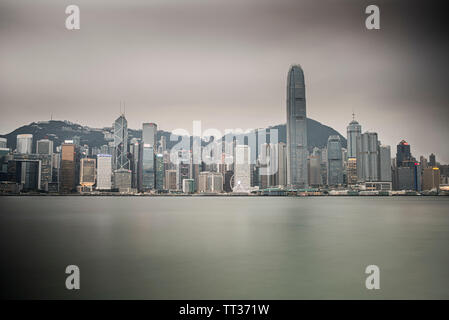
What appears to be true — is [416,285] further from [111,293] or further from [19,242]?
[19,242]

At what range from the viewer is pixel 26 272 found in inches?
497

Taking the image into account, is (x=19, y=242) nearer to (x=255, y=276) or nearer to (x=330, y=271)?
(x=255, y=276)

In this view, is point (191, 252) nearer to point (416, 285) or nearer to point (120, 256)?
point (120, 256)

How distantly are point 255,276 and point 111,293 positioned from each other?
4.94 m

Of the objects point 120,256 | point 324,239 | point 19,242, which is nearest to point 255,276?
point 120,256

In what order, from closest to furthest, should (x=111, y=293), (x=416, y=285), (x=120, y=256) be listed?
(x=111, y=293) < (x=416, y=285) < (x=120, y=256)

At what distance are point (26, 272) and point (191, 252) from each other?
289 inches

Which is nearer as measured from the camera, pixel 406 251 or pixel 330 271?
pixel 330 271

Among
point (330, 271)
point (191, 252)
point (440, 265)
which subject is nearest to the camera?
Result: point (330, 271)
